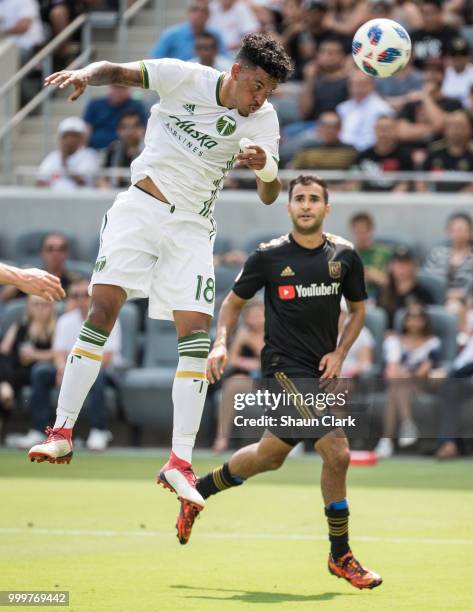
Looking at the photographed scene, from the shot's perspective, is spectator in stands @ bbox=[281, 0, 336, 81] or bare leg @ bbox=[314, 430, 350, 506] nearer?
bare leg @ bbox=[314, 430, 350, 506]

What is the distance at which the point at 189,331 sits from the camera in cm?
868

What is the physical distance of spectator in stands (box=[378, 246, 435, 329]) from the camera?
1642 centimetres

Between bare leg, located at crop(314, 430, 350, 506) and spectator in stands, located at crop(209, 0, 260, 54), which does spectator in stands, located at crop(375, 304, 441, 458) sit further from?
bare leg, located at crop(314, 430, 350, 506)

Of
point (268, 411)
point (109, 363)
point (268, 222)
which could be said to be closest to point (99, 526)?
point (268, 411)

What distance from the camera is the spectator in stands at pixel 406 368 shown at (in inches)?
626

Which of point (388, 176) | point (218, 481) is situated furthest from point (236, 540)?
point (388, 176)

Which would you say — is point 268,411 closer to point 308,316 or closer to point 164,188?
point 308,316

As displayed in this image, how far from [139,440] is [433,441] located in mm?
3655

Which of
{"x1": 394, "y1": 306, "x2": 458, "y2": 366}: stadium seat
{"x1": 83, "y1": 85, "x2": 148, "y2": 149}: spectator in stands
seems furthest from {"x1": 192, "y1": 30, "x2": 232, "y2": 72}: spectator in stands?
{"x1": 394, "y1": 306, "x2": 458, "y2": 366}: stadium seat

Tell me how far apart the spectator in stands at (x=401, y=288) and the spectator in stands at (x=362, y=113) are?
2.06 metres

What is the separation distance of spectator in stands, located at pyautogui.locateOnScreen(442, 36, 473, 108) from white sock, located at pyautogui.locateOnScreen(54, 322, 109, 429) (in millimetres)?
10947

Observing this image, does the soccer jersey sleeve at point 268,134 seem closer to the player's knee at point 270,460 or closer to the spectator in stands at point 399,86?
the player's knee at point 270,460

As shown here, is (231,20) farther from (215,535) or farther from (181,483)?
(181,483)

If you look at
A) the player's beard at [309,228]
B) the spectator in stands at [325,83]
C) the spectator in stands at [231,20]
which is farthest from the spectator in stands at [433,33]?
the player's beard at [309,228]
